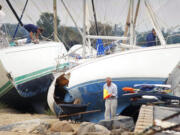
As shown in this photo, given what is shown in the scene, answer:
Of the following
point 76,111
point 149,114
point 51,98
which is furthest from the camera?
point 51,98

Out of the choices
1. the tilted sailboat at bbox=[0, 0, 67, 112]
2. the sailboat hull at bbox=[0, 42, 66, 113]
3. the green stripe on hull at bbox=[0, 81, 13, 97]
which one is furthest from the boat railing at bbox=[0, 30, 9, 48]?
the green stripe on hull at bbox=[0, 81, 13, 97]

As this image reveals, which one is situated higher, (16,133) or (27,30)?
(27,30)

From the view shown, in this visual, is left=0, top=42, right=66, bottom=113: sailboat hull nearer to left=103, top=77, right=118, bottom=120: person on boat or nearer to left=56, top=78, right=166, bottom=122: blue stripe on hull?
left=56, top=78, right=166, bottom=122: blue stripe on hull

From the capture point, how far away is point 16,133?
276 inches

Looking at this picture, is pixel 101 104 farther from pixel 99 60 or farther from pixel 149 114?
pixel 149 114

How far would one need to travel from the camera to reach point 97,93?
364 inches

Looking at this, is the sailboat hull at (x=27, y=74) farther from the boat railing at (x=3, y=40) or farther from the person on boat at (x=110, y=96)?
the person on boat at (x=110, y=96)

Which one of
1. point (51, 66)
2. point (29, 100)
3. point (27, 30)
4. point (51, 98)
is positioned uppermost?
point (27, 30)

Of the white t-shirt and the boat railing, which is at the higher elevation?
the boat railing

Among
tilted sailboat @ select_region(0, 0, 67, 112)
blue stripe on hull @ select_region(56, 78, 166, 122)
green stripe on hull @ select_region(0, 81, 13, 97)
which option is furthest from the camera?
green stripe on hull @ select_region(0, 81, 13, 97)

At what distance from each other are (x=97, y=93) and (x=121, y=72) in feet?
4.52

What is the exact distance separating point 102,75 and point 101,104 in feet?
4.23

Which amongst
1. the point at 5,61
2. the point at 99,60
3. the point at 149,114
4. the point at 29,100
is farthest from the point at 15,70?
the point at 149,114

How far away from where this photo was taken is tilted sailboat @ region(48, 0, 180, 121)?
328 inches
